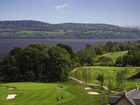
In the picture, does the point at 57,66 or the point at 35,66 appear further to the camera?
the point at 35,66

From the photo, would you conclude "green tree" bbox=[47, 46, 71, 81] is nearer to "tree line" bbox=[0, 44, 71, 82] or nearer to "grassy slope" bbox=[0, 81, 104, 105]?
"tree line" bbox=[0, 44, 71, 82]

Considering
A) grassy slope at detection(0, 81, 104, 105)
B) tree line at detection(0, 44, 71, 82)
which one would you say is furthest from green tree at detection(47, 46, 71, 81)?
grassy slope at detection(0, 81, 104, 105)

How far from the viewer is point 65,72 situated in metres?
90.4

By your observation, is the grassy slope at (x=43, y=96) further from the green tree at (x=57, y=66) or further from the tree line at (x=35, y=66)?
the green tree at (x=57, y=66)

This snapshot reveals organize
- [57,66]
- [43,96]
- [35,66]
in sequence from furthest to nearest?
[35,66], [57,66], [43,96]

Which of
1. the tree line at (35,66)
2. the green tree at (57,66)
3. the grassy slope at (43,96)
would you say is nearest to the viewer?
the grassy slope at (43,96)

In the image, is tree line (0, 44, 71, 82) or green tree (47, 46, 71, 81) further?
green tree (47, 46, 71, 81)

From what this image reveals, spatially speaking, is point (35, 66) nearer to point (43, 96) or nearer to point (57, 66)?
point (57, 66)

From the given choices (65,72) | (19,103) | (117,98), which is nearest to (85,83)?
(65,72)

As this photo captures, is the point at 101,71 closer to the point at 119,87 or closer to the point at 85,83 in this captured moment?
the point at 85,83

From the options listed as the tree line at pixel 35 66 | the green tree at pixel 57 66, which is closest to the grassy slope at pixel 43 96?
the tree line at pixel 35 66

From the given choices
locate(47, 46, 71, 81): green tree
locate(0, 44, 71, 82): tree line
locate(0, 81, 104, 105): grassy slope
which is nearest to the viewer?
locate(0, 81, 104, 105): grassy slope

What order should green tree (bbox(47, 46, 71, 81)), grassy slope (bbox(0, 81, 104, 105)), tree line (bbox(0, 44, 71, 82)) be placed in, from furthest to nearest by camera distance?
green tree (bbox(47, 46, 71, 81)) → tree line (bbox(0, 44, 71, 82)) → grassy slope (bbox(0, 81, 104, 105))

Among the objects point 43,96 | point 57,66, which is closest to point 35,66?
point 57,66
